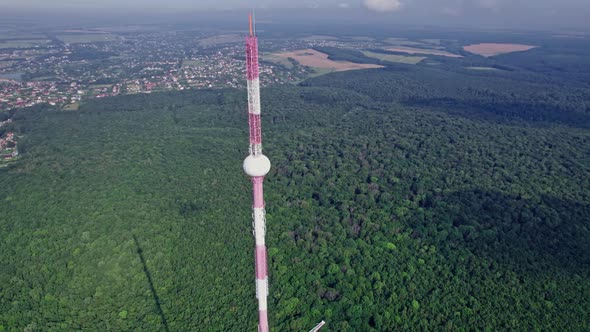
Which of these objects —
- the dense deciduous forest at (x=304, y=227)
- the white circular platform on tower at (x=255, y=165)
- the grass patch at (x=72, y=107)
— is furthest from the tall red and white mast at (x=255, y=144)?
the grass patch at (x=72, y=107)

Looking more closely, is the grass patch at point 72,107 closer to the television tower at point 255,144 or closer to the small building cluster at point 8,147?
the small building cluster at point 8,147

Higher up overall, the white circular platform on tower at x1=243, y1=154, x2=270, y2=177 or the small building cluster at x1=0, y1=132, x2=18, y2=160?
the white circular platform on tower at x1=243, y1=154, x2=270, y2=177

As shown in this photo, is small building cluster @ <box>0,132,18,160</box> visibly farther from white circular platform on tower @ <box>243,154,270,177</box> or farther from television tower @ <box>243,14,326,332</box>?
white circular platform on tower @ <box>243,154,270,177</box>

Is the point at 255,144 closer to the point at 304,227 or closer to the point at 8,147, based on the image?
the point at 304,227

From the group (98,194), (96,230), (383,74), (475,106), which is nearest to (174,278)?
(96,230)

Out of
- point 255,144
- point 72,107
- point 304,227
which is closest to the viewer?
point 255,144

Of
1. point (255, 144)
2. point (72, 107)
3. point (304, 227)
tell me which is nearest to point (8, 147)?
point (72, 107)

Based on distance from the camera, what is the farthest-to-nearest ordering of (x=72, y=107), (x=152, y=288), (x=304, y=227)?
(x=72, y=107) → (x=304, y=227) → (x=152, y=288)

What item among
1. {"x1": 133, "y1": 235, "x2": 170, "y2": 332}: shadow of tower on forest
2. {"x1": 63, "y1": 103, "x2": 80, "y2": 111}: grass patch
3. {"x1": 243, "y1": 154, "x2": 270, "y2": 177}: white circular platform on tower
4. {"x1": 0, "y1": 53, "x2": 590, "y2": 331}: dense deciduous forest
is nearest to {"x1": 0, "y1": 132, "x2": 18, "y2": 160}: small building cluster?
{"x1": 0, "y1": 53, "x2": 590, "y2": 331}: dense deciduous forest

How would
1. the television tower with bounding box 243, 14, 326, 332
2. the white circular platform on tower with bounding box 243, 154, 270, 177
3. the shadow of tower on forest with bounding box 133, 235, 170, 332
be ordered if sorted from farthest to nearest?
the shadow of tower on forest with bounding box 133, 235, 170, 332 < the white circular platform on tower with bounding box 243, 154, 270, 177 < the television tower with bounding box 243, 14, 326, 332

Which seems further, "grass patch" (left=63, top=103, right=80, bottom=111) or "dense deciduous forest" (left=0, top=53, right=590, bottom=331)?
"grass patch" (left=63, top=103, right=80, bottom=111)

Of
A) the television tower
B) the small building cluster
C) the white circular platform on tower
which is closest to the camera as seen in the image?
the television tower
